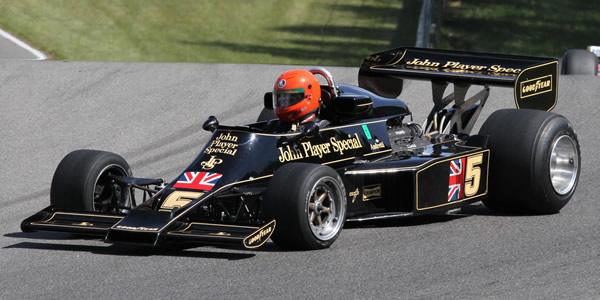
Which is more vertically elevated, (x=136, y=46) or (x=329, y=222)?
(x=136, y=46)

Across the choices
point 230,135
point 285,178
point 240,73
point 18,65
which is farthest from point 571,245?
point 18,65

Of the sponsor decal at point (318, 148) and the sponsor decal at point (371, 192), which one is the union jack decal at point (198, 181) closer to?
the sponsor decal at point (318, 148)

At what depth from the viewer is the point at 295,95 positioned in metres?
8.50

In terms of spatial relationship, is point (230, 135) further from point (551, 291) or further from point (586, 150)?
point (586, 150)

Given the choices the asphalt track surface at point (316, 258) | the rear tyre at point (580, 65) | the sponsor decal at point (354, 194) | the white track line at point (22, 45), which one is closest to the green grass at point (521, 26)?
the rear tyre at point (580, 65)

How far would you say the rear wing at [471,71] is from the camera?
988cm

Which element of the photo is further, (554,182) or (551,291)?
(554,182)

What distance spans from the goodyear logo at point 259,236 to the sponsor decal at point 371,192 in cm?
152

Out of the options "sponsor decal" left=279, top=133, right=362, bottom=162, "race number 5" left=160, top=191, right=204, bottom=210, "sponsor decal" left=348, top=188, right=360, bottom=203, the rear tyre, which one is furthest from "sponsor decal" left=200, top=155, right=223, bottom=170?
the rear tyre

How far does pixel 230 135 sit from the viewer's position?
809 centimetres

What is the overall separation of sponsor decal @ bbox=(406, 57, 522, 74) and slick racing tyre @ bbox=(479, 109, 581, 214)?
0.79 meters

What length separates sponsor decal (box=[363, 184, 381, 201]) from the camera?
8.42 m

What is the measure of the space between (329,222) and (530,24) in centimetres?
2716

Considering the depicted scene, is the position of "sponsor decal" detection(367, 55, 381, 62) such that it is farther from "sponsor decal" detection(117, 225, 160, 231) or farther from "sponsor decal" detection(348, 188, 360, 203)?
"sponsor decal" detection(117, 225, 160, 231)
